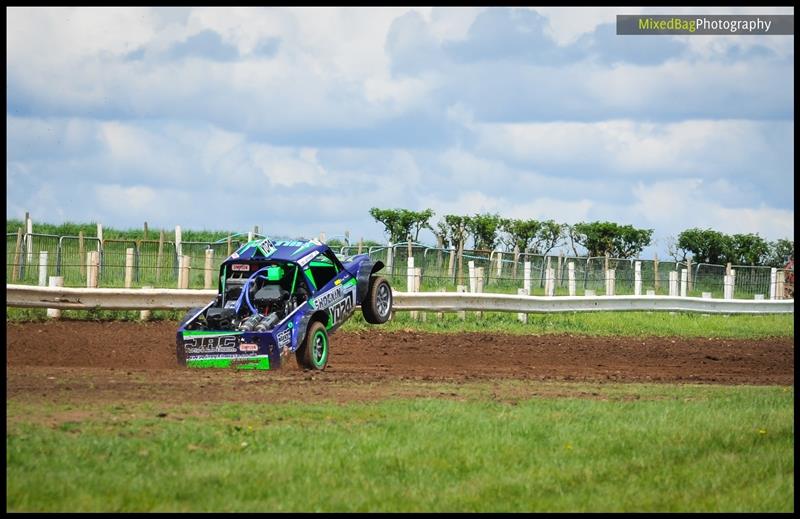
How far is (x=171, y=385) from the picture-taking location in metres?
12.7

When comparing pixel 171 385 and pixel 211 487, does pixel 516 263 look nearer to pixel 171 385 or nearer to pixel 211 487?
pixel 171 385

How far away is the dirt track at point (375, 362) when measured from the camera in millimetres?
12836

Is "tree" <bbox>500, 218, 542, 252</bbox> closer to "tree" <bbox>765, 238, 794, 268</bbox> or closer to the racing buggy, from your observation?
"tree" <bbox>765, 238, 794, 268</bbox>

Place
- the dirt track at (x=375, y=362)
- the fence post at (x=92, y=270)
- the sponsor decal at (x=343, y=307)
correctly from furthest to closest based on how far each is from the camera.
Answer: the fence post at (x=92, y=270) < the sponsor decal at (x=343, y=307) < the dirt track at (x=375, y=362)

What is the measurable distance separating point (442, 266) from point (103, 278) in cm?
899

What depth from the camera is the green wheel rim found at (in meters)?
15.7

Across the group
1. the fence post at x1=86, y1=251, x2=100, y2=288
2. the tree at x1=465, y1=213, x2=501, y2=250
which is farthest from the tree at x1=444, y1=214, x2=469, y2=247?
the fence post at x1=86, y1=251, x2=100, y2=288

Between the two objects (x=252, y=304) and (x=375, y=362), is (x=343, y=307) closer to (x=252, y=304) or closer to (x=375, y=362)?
(x=252, y=304)

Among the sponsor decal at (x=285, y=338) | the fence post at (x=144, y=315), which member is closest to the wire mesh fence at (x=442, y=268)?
the fence post at (x=144, y=315)

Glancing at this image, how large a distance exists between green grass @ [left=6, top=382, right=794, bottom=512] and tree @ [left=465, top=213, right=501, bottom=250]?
1314 inches

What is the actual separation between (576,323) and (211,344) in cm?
1265

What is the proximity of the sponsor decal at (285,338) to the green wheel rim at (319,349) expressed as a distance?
0.58 m

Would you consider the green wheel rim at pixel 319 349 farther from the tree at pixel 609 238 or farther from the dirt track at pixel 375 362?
the tree at pixel 609 238

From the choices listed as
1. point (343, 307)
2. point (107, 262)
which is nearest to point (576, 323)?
point (343, 307)
